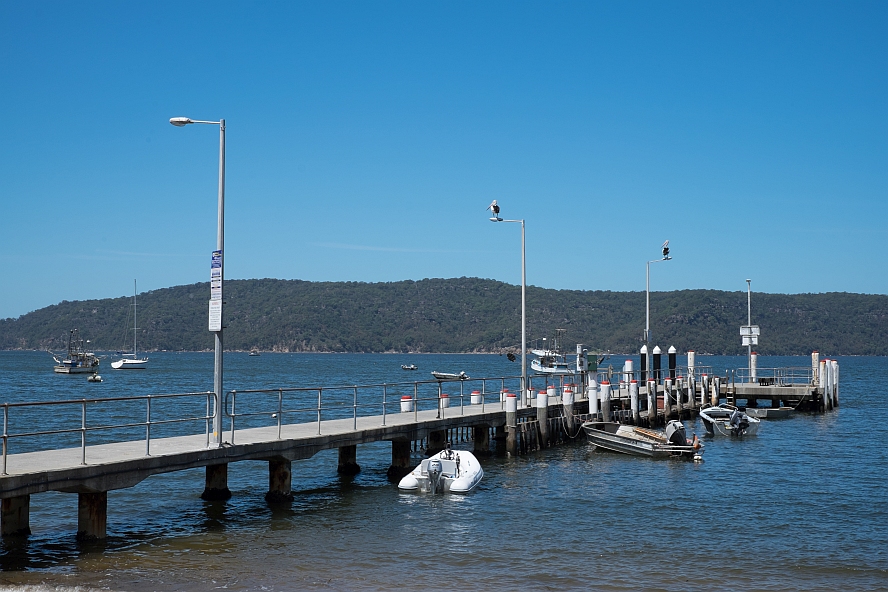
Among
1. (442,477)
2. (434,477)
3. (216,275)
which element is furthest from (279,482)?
(216,275)

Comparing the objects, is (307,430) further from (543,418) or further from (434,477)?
(543,418)

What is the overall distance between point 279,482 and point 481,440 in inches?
437

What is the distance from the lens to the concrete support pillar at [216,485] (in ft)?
71.9

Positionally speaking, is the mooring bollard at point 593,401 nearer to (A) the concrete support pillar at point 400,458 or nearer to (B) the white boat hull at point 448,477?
(A) the concrete support pillar at point 400,458

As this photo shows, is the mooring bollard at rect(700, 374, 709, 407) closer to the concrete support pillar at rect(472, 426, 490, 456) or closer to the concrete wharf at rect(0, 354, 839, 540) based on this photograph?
the concrete wharf at rect(0, 354, 839, 540)

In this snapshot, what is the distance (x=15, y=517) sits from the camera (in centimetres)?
1730

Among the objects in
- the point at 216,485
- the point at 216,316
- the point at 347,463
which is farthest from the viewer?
the point at 347,463

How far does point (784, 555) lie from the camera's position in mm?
18000

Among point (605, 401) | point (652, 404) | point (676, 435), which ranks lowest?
point (676, 435)

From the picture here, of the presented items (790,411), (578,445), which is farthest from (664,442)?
(790,411)

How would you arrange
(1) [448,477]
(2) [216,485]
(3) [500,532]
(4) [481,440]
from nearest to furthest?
(3) [500,532] < (2) [216,485] < (1) [448,477] < (4) [481,440]

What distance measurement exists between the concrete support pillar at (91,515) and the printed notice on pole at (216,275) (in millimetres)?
4303

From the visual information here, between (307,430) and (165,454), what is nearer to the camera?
(165,454)

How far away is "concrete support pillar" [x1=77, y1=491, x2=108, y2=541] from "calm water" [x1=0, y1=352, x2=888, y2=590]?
35 cm
